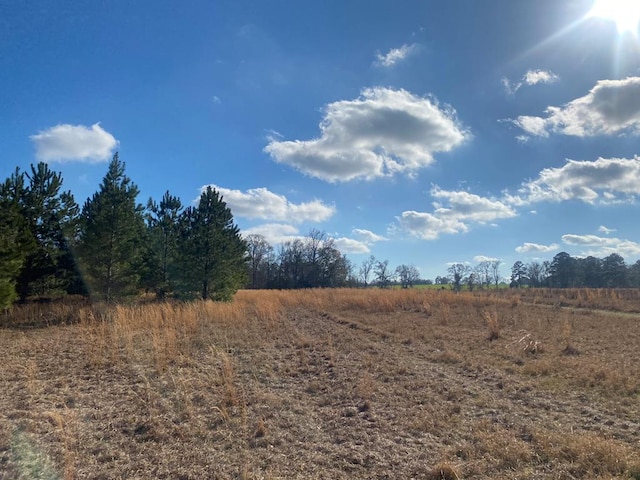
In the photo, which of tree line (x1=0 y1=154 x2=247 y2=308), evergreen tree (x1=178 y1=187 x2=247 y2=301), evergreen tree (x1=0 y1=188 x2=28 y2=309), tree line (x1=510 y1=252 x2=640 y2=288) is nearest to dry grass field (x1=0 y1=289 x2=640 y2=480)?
evergreen tree (x1=0 y1=188 x2=28 y2=309)

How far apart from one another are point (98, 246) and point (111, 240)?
50cm

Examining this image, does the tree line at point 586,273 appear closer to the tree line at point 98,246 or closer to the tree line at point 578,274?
the tree line at point 578,274

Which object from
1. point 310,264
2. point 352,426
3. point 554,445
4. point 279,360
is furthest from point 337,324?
point 310,264

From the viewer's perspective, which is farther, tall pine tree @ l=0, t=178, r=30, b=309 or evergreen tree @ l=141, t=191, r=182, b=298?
evergreen tree @ l=141, t=191, r=182, b=298

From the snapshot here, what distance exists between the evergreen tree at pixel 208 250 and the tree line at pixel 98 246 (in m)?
0.05

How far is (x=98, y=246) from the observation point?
47.7 ft

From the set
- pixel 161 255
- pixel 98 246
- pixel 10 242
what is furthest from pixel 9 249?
pixel 161 255

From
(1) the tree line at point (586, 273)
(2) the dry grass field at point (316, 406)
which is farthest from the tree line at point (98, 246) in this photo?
(1) the tree line at point (586, 273)

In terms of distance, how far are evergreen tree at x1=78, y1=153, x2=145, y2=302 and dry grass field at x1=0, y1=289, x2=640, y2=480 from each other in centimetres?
460

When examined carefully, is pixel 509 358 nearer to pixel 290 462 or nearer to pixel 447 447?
pixel 447 447

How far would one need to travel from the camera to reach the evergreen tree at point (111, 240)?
14.6m

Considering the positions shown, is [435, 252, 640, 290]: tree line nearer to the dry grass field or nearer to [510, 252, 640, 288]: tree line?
[510, 252, 640, 288]: tree line

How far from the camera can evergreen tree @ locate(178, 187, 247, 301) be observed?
59.8ft

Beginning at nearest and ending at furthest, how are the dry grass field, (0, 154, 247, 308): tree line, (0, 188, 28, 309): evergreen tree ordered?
the dry grass field < (0, 188, 28, 309): evergreen tree < (0, 154, 247, 308): tree line
